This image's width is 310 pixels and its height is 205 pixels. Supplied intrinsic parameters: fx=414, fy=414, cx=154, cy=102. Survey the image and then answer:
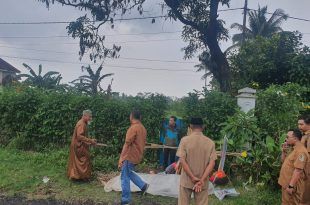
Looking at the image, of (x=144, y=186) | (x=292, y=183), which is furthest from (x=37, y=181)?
(x=292, y=183)

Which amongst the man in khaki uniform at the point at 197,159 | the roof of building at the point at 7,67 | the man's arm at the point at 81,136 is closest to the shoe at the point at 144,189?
the man's arm at the point at 81,136

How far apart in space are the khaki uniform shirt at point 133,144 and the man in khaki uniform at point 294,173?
9.51 ft

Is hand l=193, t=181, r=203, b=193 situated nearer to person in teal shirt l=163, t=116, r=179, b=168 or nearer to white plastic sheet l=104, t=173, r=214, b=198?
white plastic sheet l=104, t=173, r=214, b=198

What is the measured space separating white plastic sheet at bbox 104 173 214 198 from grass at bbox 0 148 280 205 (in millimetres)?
148

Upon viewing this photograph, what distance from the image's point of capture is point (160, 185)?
8906 millimetres

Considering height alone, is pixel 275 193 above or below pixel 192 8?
below

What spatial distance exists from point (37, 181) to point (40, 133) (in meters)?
3.61

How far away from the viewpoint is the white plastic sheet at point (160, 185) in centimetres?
875

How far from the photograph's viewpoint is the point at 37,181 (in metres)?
9.78

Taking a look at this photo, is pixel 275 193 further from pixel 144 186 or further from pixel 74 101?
pixel 74 101

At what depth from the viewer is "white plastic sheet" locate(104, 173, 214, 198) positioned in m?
8.75

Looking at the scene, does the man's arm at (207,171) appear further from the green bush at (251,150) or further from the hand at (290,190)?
the green bush at (251,150)

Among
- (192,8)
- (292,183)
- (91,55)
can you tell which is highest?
(192,8)

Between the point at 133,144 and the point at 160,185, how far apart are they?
1.27 metres
